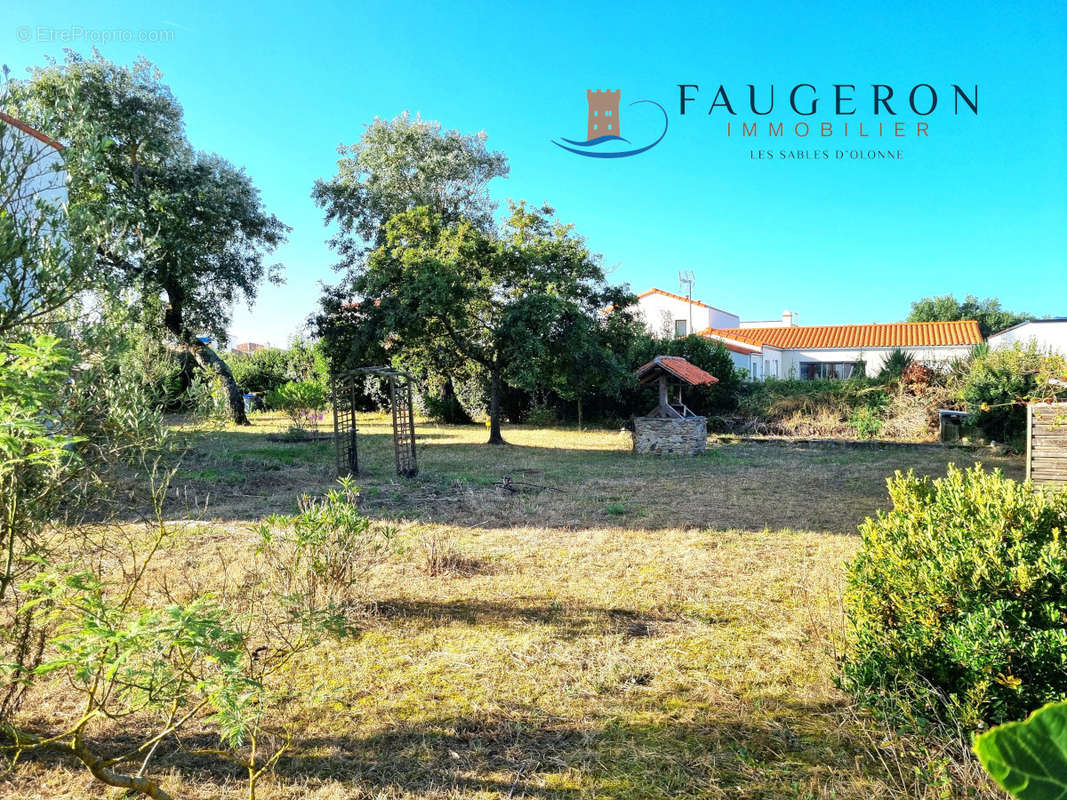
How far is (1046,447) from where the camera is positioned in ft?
25.0

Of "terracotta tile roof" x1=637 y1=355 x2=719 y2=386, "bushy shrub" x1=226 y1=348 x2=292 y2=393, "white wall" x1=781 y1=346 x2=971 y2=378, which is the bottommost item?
"terracotta tile roof" x1=637 y1=355 x2=719 y2=386

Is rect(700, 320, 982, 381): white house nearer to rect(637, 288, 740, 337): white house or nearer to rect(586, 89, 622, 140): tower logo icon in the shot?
rect(637, 288, 740, 337): white house

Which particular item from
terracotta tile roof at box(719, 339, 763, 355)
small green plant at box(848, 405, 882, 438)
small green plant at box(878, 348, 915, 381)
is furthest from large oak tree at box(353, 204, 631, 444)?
terracotta tile roof at box(719, 339, 763, 355)

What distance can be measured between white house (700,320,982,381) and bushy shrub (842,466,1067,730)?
2616 centimetres

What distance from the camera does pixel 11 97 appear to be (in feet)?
10.6

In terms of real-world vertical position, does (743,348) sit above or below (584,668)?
above

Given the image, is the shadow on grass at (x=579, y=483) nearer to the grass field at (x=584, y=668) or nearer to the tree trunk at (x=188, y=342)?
the grass field at (x=584, y=668)

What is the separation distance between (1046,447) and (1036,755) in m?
9.27

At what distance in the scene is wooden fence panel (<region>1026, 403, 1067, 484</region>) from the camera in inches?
295

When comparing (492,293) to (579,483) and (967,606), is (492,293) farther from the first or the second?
(967,606)

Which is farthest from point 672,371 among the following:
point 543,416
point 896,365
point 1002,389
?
point 896,365

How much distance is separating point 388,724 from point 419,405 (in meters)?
23.0

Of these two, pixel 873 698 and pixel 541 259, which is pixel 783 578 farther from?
pixel 541 259

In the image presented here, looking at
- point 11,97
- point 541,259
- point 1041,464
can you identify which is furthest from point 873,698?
point 541,259
